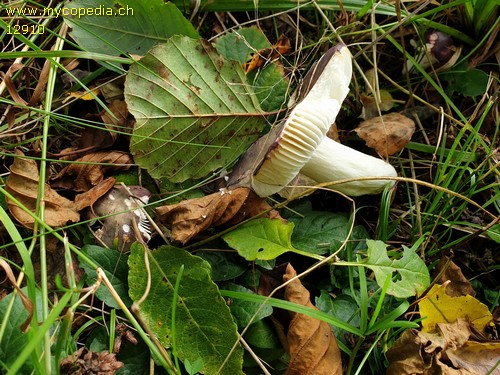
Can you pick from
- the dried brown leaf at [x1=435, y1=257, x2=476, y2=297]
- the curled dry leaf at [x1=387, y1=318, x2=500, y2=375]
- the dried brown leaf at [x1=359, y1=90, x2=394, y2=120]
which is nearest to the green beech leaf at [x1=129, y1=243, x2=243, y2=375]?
the curled dry leaf at [x1=387, y1=318, x2=500, y2=375]

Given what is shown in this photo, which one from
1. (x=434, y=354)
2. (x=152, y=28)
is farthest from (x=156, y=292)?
(x=152, y=28)

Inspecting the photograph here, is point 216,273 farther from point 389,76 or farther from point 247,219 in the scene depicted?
point 389,76

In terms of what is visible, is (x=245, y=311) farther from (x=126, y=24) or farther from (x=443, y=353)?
(x=126, y=24)

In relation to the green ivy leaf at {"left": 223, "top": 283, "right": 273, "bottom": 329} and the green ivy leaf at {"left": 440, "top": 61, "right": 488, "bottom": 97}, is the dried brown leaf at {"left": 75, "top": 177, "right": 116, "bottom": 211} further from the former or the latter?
the green ivy leaf at {"left": 440, "top": 61, "right": 488, "bottom": 97}

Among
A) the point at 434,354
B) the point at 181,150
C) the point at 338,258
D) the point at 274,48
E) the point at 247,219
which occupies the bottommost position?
the point at 434,354

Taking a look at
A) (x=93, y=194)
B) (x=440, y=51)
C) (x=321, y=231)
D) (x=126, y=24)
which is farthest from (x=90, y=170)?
(x=440, y=51)

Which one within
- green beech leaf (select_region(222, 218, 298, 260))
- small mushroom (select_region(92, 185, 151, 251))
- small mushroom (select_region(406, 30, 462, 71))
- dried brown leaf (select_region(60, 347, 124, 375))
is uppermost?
small mushroom (select_region(406, 30, 462, 71))
